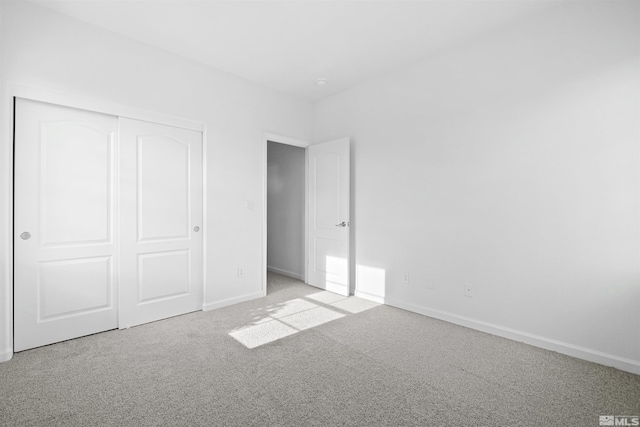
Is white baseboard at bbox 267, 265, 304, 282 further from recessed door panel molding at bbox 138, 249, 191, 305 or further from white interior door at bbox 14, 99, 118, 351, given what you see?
white interior door at bbox 14, 99, 118, 351

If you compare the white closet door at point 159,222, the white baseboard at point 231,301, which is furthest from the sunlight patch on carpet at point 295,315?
the white closet door at point 159,222

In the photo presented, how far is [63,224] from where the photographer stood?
8.73 ft

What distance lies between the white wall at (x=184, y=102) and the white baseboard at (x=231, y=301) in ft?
0.04

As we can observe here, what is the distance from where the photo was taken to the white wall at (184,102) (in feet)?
7.89

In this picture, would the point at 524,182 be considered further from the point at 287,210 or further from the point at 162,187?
the point at 287,210

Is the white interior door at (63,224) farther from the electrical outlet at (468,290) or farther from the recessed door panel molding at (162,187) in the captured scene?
the electrical outlet at (468,290)

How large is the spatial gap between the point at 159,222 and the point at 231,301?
1.26 meters

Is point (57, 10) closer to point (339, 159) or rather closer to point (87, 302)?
point (87, 302)

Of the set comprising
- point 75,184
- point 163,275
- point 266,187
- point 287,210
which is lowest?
point 163,275

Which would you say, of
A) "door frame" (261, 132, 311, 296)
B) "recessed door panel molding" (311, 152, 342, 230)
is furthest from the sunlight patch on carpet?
"recessed door panel molding" (311, 152, 342, 230)

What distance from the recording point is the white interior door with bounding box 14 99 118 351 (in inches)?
97.9

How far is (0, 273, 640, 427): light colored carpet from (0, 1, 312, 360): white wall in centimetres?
73

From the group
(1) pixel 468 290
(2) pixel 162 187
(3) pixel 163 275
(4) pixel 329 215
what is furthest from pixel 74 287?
(1) pixel 468 290

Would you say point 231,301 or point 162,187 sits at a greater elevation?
point 162,187
